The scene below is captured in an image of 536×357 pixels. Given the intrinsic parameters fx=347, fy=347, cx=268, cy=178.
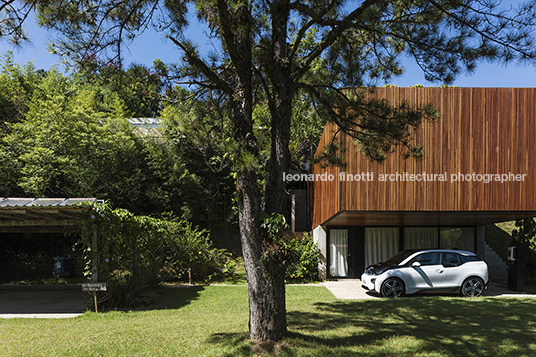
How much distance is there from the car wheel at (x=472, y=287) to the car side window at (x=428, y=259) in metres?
0.95

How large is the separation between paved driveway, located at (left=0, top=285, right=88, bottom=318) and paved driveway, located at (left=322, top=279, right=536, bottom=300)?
278 inches

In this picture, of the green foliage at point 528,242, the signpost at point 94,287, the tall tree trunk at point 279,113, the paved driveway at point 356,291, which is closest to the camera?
the tall tree trunk at point 279,113

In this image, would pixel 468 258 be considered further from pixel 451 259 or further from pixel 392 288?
pixel 392 288

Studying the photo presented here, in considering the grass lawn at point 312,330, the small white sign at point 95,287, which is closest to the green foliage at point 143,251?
the small white sign at point 95,287

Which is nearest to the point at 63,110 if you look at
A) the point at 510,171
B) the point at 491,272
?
the point at 510,171

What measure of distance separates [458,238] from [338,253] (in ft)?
16.0

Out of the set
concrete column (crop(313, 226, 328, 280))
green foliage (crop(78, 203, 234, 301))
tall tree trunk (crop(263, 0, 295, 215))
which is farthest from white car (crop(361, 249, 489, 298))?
green foliage (crop(78, 203, 234, 301))

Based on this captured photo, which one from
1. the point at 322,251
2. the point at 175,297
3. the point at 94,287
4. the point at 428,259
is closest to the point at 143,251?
the point at 175,297

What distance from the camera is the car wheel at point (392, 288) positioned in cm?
980

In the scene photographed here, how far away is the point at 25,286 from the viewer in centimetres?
1252

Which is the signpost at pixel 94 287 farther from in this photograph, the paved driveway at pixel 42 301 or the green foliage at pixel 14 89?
the green foliage at pixel 14 89

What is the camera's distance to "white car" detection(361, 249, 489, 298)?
9.83 meters

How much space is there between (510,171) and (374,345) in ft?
25.4

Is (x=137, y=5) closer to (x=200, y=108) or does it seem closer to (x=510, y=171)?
(x=200, y=108)
